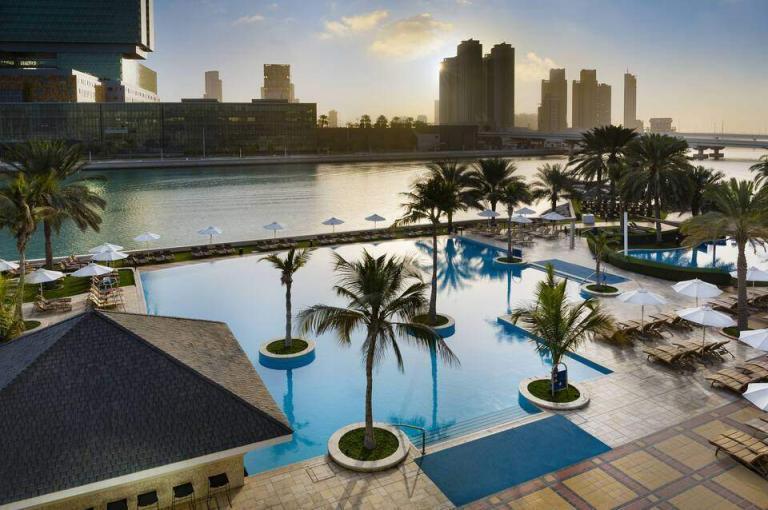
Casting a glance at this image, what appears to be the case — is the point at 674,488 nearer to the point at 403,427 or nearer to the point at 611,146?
the point at 403,427

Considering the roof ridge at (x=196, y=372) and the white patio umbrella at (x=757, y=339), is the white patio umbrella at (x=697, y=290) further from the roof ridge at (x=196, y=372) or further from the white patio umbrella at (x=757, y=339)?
the roof ridge at (x=196, y=372)


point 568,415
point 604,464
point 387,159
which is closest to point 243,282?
point 568,415

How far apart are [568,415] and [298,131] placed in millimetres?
158983

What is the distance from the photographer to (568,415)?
1585 cm

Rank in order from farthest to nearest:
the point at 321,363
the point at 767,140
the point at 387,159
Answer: the point at 387,159, the point at 767,140, the point at 321,363

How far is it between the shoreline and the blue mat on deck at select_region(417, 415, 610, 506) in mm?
112778

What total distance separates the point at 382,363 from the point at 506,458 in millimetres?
7243

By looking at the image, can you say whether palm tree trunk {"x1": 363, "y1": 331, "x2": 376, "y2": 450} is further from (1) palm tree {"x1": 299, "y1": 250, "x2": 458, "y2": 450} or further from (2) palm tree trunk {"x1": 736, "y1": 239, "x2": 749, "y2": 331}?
(2) palm tree trunk {"x1": 736, "y1": 239, "x2": 749, "y2": 331}

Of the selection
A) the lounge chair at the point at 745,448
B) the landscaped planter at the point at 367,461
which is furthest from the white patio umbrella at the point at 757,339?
the landscaped planter at the point at 367,461

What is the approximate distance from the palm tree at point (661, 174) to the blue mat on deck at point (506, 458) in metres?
27.0

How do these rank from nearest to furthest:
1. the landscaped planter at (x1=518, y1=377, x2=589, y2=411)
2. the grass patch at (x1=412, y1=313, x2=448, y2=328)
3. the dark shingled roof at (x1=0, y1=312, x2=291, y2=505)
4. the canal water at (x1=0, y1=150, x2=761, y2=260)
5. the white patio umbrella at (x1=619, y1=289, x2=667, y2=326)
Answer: the dark shingled roof at (x1=0, y1=312, x2=291, y2=505), the landscaped planter at (x1=518, y1=377, x2=589, y2=411), the white patio umbrella at (x1=619, y1=289, x2=667, y2=326), the grass patch at (x1=412, y1=313, x2=448, y2=328), the canal water at (x1=0, y1=150, x2=761, y2=260)

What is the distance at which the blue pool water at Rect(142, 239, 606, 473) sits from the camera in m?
16.6

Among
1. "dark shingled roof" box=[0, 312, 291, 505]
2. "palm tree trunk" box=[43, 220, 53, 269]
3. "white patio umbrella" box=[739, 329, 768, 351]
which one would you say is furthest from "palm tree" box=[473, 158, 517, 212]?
"dark shingled roof" box=[0, 312, 291, 505]

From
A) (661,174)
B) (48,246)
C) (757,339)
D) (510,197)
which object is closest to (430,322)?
(757,339)
